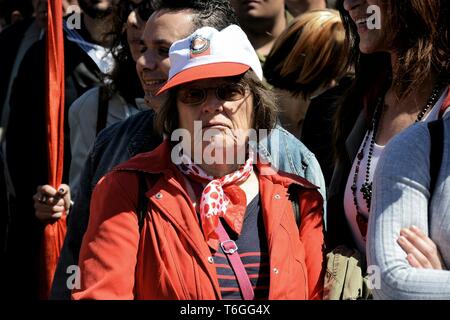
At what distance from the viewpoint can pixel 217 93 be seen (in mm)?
3316

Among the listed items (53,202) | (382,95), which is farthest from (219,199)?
(53,202)

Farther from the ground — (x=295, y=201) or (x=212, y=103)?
(x=212, y=103)

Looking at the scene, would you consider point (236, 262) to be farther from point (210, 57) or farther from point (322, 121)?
point (322, 121)

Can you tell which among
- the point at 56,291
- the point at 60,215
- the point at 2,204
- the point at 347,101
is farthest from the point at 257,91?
the point at 2,204

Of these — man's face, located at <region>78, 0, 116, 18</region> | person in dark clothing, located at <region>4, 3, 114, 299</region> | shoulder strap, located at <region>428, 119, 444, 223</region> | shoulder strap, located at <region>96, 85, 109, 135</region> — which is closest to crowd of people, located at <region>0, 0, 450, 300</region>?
shoulder strap, located at <region>428, 119, 444, 223</region>

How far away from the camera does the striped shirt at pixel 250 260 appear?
306 centimetres

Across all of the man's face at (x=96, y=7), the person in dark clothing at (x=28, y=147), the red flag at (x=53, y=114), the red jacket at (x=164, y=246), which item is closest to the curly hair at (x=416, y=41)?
the red jacket at (x=164, y=246)

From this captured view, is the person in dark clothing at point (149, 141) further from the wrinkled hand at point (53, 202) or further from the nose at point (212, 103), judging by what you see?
the wrinkled hand at point (53, 202)

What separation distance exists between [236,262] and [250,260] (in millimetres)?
51

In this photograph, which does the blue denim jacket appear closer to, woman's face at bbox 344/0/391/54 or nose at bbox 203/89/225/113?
nose at bbox 203/89/225/113

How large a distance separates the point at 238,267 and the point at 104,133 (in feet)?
3.37

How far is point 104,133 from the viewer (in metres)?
3.87

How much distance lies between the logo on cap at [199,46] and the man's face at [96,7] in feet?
6.87

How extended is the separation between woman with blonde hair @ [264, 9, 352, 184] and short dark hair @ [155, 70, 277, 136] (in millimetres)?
901
